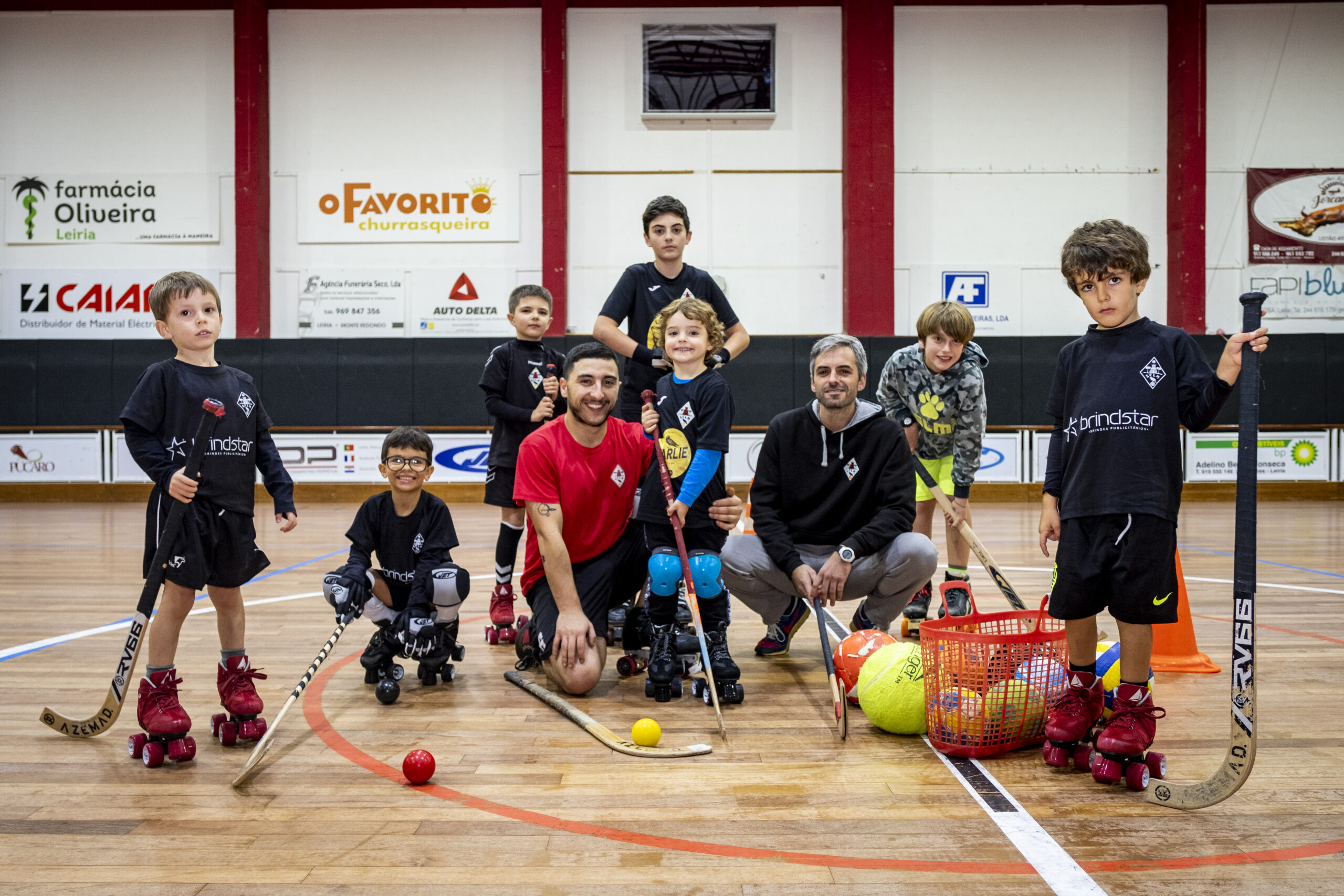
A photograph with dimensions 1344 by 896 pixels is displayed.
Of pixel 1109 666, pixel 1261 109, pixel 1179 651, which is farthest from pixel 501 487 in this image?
pixel 1261 109

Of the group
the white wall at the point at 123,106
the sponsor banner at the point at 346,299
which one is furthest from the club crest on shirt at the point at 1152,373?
the white wall at the point at 123,106

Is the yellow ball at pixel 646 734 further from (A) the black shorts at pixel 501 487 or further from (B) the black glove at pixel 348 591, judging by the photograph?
(A) the black shorts at pixel 501 487

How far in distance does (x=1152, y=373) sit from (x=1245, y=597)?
2.00 feet

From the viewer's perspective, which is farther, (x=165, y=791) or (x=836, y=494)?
(x=836, y=494)

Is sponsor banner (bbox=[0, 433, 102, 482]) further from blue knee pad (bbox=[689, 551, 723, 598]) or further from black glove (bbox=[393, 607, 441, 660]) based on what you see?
blue knee pad (bbox=[689, 551, 723, 598])

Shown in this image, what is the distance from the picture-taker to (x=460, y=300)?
11.9 meters

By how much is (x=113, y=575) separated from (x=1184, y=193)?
11.6 m

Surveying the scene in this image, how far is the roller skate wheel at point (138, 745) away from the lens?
8.66ft

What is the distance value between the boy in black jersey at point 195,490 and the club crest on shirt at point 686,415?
4.35ft

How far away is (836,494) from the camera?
11.7 feet

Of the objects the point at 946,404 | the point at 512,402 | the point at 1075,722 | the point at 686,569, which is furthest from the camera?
the point at 512,402

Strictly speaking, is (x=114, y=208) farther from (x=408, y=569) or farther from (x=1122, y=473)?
(x=1122, y=473)

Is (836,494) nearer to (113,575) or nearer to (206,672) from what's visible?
(206,672)

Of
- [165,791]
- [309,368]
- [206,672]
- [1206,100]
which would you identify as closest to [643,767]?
[165,791]
